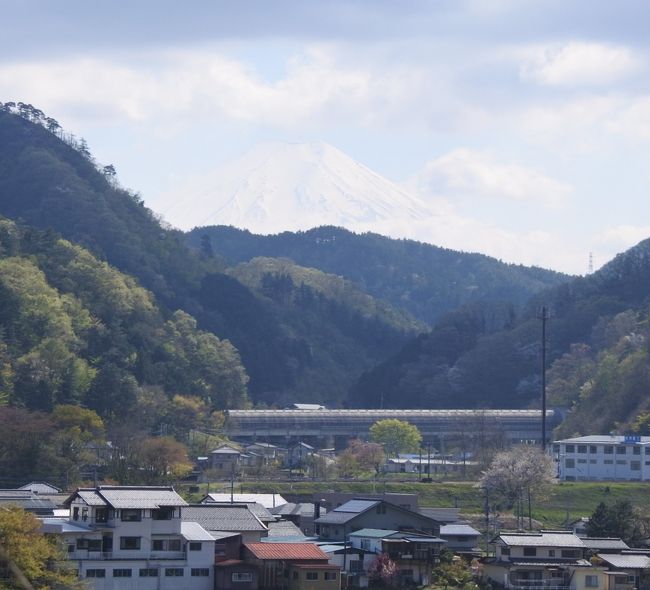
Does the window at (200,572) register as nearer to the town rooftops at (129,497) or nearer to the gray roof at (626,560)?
the town rooftops at (129,497)

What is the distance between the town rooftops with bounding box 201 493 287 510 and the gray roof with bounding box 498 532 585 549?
1117 centimetres

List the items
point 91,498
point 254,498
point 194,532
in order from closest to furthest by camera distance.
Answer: point 91,498 → point 194,532 → point 254,498

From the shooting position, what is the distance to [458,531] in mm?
51719

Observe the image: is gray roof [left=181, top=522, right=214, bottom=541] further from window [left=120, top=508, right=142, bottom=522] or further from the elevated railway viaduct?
the elevated railway viaduct

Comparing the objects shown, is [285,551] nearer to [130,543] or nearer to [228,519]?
[228,519]

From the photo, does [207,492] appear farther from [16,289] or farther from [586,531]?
[16,289]

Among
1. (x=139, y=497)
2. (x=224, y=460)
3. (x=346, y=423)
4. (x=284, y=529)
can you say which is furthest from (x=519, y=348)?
(x=139, y=497)

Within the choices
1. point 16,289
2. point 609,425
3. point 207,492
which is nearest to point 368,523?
point 207,492

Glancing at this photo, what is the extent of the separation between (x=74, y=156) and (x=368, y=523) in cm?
9979

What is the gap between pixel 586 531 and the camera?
55.2m

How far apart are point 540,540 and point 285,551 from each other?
7.49 meters

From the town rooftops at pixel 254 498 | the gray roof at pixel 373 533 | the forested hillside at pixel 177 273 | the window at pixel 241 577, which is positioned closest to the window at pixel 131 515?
the window at pixel 241 577

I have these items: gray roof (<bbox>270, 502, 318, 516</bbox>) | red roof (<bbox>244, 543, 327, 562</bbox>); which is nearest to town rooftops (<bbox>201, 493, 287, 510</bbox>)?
gray roof (<bbox>270, 502, 318, 516</bbox>)

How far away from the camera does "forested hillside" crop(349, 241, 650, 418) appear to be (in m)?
114
